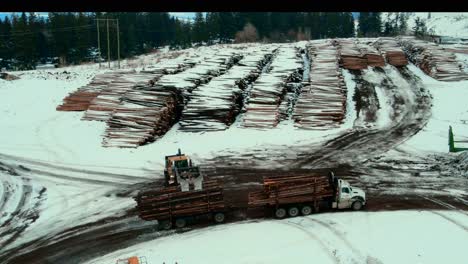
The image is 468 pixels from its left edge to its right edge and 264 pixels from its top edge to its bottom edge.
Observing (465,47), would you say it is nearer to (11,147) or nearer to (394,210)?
(394,210)

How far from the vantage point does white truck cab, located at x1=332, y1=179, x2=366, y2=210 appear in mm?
23031

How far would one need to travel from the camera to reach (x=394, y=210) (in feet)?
77.0

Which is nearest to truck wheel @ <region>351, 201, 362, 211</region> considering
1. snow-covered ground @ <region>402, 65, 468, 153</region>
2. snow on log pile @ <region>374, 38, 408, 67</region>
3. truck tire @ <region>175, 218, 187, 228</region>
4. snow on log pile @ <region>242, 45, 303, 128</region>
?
truck tire @ <region>175, 218, 187, 228</region>

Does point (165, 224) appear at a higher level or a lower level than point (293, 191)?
lower

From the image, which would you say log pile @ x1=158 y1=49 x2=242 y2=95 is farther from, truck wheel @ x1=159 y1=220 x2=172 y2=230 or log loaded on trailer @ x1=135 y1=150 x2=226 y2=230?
truck wheel @ x1=159 y1=220 x2=172 y2=230

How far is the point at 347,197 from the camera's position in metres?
23.1

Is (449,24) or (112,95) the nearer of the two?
(112,95)

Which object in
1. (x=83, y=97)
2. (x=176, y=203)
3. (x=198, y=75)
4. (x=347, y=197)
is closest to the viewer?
(x=176, y=203)

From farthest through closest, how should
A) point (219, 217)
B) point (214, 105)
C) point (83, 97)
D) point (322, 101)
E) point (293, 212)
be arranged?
point (83, 97)
point (322, 101)
point (214, 105)
point (293, 212)
point (219, 217)

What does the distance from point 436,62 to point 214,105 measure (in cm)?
2644

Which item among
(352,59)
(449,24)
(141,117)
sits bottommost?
(141,117)

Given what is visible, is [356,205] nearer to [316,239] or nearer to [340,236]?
[340,236]

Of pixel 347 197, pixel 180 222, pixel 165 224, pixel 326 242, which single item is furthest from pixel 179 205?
pixel 347 197
